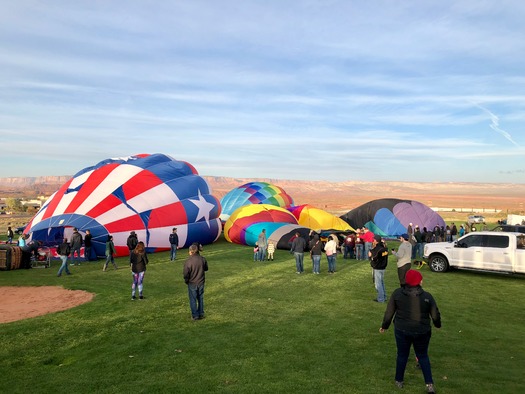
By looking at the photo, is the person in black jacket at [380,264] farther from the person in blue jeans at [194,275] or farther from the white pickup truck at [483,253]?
the white pickup truck at [483,253]

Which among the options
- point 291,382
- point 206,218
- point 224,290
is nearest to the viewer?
point 291,382

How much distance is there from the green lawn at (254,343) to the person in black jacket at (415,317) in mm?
564

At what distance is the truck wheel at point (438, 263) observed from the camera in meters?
16.0

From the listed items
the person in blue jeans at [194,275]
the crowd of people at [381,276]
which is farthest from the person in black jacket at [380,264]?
the person in blue jeans at [194,275]

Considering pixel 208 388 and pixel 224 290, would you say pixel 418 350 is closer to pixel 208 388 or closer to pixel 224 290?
pixel 208 388

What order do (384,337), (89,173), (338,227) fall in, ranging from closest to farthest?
1. (384,337)
2. (89,173)
3. (338,227)

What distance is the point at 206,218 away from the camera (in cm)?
2294

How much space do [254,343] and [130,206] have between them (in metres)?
13.2

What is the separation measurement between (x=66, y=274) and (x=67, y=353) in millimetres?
8507

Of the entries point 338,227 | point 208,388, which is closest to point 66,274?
point 208,388

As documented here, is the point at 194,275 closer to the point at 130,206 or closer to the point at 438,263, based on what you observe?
the point at 438,263

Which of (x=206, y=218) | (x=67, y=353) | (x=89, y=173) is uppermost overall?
(x=89, y=173)

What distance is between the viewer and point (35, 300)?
11.4 metres

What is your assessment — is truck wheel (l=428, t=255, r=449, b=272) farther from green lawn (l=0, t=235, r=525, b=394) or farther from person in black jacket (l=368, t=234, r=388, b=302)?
person in black jacket (l=368, t=234, r=388, b=302)
